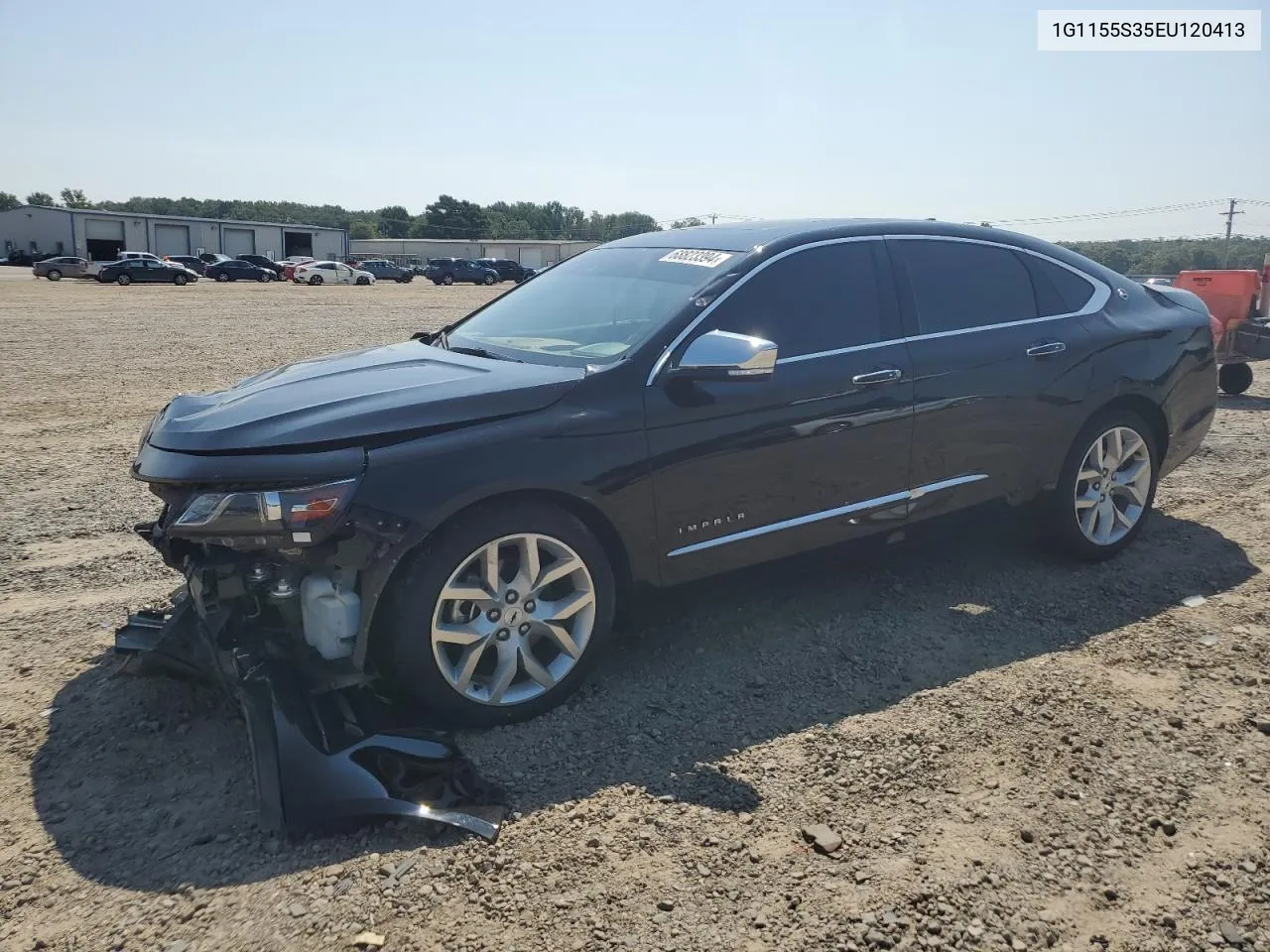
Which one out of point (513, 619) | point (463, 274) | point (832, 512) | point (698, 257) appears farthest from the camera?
point (463, 274)

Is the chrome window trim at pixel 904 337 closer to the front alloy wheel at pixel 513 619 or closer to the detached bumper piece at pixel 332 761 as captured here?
the front alloy wheel at pixel 513 619

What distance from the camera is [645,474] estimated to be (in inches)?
144

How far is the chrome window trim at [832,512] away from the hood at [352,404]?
83 centimetres

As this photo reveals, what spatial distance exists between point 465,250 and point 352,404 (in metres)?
107

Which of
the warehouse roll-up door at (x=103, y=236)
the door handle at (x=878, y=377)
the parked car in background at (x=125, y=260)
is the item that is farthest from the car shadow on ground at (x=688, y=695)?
the warehouse roll-up door at (x=103, y=236)

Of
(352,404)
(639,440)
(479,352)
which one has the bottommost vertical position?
(639,440)

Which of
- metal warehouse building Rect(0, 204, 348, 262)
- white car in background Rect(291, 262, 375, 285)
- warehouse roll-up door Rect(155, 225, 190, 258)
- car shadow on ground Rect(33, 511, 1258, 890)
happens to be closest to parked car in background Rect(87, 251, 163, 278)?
white car in background Rect(291, 262, 375, 285)

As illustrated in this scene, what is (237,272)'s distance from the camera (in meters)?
55.1

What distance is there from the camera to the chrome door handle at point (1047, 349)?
4.75 metres

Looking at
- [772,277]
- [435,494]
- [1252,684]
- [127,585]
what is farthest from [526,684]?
[1252,684]

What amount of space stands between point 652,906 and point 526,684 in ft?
3.65

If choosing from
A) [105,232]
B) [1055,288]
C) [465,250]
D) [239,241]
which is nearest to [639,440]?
[1055,288]

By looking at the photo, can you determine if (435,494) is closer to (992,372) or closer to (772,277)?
(772,277)

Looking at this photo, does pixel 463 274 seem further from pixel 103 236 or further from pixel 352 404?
pixel 352 404
